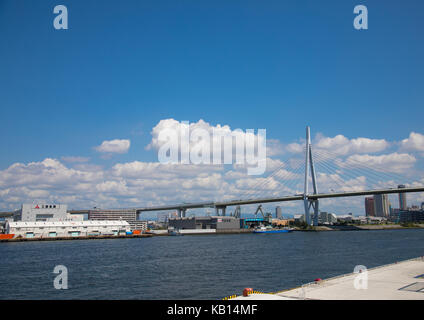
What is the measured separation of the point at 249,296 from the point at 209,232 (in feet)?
430

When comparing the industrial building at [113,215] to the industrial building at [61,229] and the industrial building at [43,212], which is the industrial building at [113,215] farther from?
the industrial building at [61,229]

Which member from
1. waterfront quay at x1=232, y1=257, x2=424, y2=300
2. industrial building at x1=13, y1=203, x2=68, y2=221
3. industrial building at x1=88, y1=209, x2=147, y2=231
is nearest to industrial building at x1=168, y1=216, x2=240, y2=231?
industrial building at x1=88, y1=209, x2=147, y2=231

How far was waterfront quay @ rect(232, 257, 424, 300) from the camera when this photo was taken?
45.8ft

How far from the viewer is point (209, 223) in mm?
150125

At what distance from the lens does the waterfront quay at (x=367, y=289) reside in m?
14.0

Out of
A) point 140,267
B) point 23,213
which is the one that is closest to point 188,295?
point 140,267

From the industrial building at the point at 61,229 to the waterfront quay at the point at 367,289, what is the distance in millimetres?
99034

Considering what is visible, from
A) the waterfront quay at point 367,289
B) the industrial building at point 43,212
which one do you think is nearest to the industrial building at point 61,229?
the industrial building at point 43,212

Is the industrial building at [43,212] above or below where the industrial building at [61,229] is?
above

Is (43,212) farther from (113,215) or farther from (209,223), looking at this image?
(209,223)

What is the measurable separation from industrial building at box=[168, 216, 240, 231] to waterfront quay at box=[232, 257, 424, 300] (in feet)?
419

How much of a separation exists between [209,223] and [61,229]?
221ft

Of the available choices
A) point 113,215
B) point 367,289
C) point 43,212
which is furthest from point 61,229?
point 367,289

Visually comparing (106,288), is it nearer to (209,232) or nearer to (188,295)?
(188,295)
